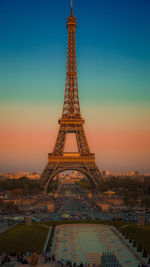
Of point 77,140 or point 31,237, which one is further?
point 77,140

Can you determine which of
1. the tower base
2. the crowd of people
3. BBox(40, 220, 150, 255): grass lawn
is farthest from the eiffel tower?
the crowd of people

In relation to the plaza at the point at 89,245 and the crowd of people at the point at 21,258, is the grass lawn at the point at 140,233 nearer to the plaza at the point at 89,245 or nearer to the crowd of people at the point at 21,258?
the plaza at the point at 89,245

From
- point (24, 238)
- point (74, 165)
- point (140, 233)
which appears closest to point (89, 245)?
point (24, 238)

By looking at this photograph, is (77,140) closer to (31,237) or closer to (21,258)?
(31,237)

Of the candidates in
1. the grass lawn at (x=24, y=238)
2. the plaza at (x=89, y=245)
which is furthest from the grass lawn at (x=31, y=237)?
the plaza at (x=89, y=245)

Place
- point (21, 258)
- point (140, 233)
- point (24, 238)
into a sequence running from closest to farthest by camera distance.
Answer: point (21, 258) < point (24, 238) < point (140, 233)

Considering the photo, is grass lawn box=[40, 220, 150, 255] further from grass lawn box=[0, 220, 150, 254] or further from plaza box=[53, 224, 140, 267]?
plaza box=[53, 224, 140, 267]

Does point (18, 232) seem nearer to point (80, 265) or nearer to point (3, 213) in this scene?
point (80, 265)
